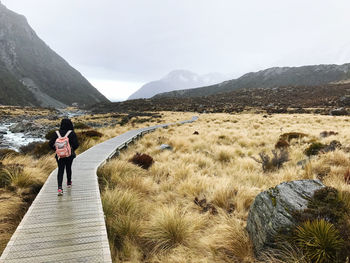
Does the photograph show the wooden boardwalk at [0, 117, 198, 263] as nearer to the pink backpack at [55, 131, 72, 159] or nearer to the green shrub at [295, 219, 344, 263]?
the pink backpack at [55, 131, 72, 159]

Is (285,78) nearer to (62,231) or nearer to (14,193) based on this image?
(14,193)

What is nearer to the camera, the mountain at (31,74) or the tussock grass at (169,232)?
the tussock grass at (169,232)

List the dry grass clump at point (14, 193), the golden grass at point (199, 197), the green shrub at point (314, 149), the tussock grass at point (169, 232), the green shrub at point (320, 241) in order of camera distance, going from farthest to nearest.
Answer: the green shrub at point (314, 149)
the dry grass clump at point (14, 193)
the tussock grass at point (169, 232)
the golden grass at point (199, 197)
the green shrub at point (320, 241)

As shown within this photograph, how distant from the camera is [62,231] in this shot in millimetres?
3408

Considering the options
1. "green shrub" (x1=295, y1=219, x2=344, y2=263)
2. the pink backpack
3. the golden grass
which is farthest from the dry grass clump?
"green shrub" (x1=295, y1=219, x2=344, y2=263)

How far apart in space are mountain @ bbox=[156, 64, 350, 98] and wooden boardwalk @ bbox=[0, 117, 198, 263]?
14465cm

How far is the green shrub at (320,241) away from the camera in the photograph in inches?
94.3

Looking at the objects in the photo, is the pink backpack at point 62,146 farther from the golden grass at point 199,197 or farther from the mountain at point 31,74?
the mountain at point 31,74

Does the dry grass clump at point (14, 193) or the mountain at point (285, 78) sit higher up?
the mountain at point (285, 78)

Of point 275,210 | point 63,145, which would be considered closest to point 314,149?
point 275,210

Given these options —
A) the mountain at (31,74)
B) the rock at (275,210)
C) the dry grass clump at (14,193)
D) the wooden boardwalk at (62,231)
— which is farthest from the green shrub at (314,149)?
the mountain at (31,74)

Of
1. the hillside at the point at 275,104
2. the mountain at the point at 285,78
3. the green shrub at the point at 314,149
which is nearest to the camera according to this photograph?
the green shrub at the point at 314,149

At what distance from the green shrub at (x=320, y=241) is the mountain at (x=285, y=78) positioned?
474 ft

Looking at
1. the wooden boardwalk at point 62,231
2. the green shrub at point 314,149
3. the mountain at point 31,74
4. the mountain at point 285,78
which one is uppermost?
the mountain at point 31,74
